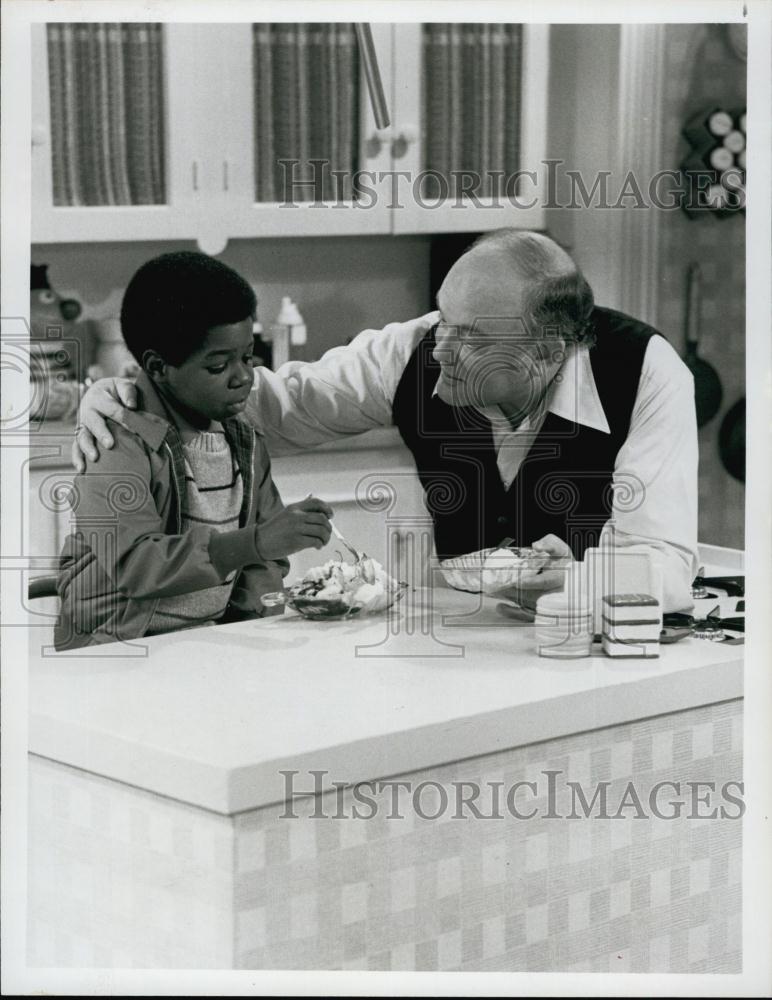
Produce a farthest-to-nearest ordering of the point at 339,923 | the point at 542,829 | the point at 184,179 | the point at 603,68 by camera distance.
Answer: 1. the point at 603,68
2. the point at 184,179
3. the point at 542,829
4. the point at 339,923

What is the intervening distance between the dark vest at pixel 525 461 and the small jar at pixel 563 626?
28 centimetres

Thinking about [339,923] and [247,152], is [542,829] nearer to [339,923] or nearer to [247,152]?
[339,923]

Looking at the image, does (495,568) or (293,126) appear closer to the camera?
(495,568)

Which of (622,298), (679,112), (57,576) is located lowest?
(57,576)

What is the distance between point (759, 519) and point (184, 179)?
5.11 feet

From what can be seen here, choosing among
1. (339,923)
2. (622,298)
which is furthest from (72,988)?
(622,298)

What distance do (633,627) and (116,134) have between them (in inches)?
59.8

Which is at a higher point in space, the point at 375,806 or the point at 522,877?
the point at 375,806

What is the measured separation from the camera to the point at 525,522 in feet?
6.57

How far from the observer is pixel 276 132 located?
278 cm

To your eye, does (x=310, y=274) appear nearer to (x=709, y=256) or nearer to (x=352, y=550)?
(x=709, y=256)

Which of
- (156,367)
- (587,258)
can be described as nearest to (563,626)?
(156,367)

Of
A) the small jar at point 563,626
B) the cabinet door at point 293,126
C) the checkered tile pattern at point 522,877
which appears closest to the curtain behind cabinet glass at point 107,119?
the cabinet door at point 293,126

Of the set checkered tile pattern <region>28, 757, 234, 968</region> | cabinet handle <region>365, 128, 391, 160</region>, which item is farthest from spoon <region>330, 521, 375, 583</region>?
cabinet handle <region>365, 128, 391, 160</region>
